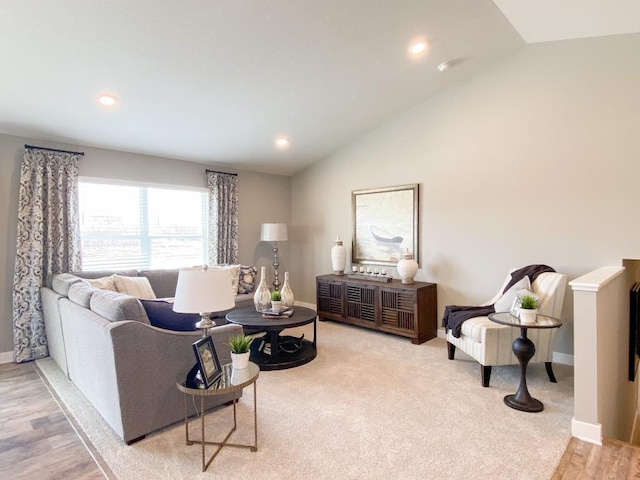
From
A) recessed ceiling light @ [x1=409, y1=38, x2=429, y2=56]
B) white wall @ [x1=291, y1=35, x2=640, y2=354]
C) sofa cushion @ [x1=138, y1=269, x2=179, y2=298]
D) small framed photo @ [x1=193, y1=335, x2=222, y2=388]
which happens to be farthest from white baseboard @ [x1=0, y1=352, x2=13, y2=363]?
recessed ceiling light @ [x1=409, y1=38, x2=429, y2=56]

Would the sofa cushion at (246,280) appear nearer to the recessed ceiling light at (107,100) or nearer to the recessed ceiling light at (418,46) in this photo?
the recessed ceiling light at (107,100)

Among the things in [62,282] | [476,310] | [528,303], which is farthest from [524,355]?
[62,282]

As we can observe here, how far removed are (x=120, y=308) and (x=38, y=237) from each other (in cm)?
230

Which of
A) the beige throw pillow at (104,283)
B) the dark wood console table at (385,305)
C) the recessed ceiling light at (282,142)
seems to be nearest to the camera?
the beige throw pillow at (104,283)

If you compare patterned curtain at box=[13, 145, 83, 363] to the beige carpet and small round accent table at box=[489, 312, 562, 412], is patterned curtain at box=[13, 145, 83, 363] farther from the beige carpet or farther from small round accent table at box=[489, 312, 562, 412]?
small round accent table at box=[489, 312, 562, 412]

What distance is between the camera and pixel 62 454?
228cm

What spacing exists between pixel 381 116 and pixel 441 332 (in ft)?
9.74

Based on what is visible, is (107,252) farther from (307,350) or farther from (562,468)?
(562,468)

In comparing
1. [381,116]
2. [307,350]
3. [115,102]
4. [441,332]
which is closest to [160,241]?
[115,102]

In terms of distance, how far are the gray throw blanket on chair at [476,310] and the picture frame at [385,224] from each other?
1.18m

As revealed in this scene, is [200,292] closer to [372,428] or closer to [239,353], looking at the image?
[239,353]

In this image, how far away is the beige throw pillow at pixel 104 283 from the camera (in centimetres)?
373

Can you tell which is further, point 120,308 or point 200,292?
point 120,308

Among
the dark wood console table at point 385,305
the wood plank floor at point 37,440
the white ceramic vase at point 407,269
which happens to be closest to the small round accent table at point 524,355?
the dark wood console table at point 385,305
